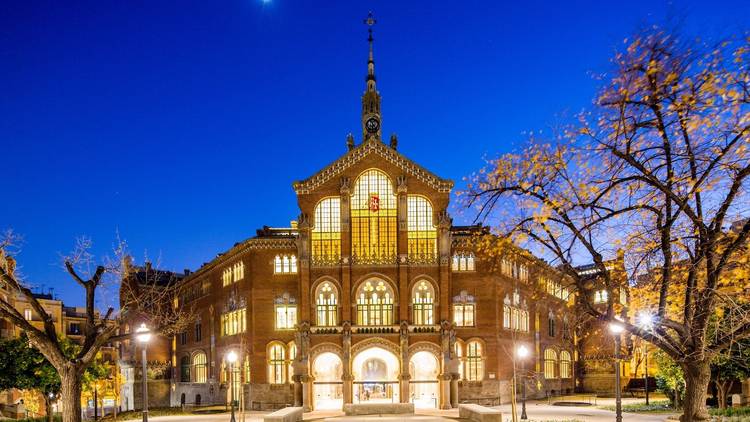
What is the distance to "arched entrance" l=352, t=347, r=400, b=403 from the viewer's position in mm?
67562

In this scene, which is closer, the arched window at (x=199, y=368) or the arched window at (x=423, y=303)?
the arched window at (x=423, y=303)

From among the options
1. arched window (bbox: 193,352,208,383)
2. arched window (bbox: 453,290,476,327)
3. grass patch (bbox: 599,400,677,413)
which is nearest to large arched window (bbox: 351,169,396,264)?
arched window (bbox: 453,290,476,327)

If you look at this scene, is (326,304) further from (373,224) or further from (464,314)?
(464,314)

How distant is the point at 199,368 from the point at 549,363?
1530 inches

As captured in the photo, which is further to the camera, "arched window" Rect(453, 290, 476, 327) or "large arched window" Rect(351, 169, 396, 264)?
"arched window" Rect(453, 290, 476, 327)

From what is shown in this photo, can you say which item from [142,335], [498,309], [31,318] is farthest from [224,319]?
[142,335]

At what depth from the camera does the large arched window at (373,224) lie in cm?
6906

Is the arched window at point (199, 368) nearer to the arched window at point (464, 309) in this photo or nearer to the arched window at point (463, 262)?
the arched window at point (464, 309)

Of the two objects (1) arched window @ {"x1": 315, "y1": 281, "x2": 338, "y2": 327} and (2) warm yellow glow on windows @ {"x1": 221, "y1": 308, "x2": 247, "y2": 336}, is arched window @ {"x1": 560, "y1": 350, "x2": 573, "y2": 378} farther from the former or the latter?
(2) warm yellow glow on windows @ {"x1": 221, "y1": 308, "x2": 247, "y2": 336}

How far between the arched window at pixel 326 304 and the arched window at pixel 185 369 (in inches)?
1158

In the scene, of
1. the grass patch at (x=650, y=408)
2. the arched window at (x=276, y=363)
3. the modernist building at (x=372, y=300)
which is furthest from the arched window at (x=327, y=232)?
the grass patch at (x=650, y=408)

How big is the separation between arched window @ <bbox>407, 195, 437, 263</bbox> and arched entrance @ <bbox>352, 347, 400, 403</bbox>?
9.02m

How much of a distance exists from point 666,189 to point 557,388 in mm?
69073

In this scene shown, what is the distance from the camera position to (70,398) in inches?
1073
